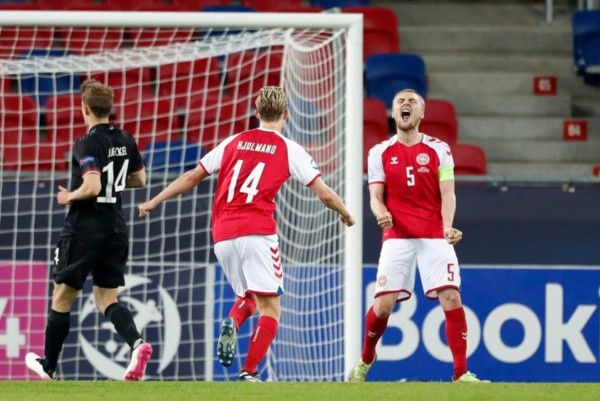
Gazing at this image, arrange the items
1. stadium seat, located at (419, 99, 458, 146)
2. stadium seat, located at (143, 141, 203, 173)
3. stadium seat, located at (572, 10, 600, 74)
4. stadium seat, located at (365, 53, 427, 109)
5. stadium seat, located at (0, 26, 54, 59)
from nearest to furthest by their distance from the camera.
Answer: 1. stadium seat, located at (143, 141, 203, 173)
2. stadium seat, located at (0, 26, 54, 59)
3. stadium seat, located at (419, 99, 458, 146)
4. stadium seat, located at (365, 53, 427, 109)
5. stadium seat, located at (572, 10, 600, 74)

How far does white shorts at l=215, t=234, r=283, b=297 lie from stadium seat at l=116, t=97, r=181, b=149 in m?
3.56

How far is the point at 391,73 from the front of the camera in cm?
1363

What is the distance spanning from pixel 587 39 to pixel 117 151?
6.90 meters

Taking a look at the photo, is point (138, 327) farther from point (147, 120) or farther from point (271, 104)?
point (271, 104)

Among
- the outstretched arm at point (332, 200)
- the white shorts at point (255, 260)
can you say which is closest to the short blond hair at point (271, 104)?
the outstretched arm at point (332, 200)

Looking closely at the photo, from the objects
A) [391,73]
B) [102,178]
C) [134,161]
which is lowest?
[102,178]

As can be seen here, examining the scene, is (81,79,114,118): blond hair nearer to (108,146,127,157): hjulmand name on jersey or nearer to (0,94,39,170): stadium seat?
(108,146,127,157): hjulmand name on jersey

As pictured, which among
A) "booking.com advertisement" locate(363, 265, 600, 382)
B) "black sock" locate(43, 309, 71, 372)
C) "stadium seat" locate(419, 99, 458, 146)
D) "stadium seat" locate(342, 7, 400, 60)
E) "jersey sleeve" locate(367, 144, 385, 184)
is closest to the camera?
"black sock" locate(43, 309, 71, 372)

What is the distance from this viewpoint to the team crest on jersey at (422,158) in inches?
343

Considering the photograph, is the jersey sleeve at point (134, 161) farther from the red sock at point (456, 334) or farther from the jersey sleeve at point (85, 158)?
the red sock at point (456, 334)

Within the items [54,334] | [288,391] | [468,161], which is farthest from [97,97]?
[468,161]

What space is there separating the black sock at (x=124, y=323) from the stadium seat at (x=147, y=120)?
3387 mm

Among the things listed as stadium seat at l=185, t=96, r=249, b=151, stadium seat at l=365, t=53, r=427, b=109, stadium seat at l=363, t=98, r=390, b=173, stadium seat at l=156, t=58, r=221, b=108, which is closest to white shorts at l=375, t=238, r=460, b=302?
stadium seat at l=185, t=96, r=249, b=151

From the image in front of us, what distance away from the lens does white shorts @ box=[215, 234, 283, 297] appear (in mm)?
8094
